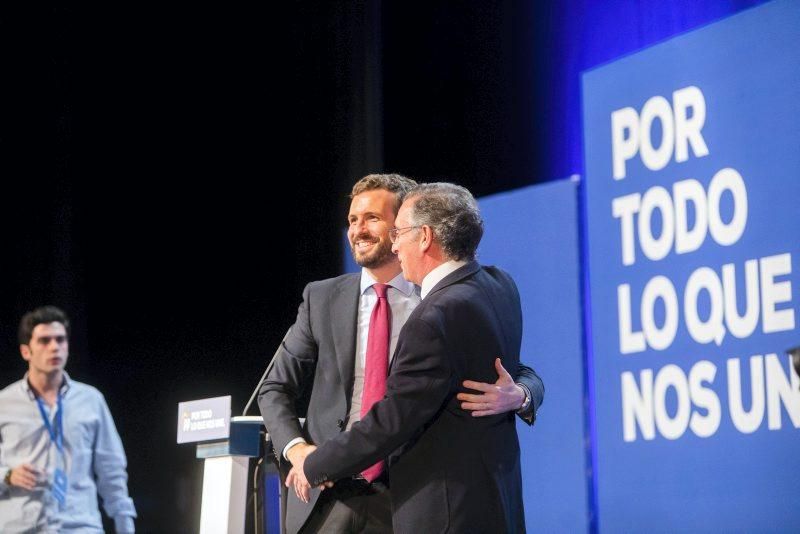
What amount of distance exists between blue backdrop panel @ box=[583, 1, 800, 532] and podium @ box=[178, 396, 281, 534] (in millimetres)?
1795

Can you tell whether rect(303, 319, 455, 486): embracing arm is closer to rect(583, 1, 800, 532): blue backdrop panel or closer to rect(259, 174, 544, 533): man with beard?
rect(259, 174, 544, 533): man with beard

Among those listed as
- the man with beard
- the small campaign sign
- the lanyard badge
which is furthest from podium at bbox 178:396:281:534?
the lanyard badge

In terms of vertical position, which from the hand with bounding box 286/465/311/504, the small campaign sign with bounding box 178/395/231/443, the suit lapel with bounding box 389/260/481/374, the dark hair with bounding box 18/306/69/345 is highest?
the dark hair with bounding box 18/306/69/345

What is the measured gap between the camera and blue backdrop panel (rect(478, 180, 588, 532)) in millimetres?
4844

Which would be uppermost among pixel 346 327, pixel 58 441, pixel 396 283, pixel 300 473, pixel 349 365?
pixel 396 283

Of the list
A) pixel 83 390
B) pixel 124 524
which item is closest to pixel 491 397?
pixel 124 524

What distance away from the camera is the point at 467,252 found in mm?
2699

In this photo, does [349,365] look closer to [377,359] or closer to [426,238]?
[377,359]

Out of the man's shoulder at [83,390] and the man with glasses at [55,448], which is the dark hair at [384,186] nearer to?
the man with glasses at [55,448]

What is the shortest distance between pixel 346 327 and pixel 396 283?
206mm

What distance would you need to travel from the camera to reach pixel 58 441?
18.3 feet

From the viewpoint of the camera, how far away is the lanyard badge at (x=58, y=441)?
17.5 ft

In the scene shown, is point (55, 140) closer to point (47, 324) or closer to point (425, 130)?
point (47, 324)

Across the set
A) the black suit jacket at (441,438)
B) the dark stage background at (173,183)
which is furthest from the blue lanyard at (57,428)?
the black suit jacket at (441,438)
